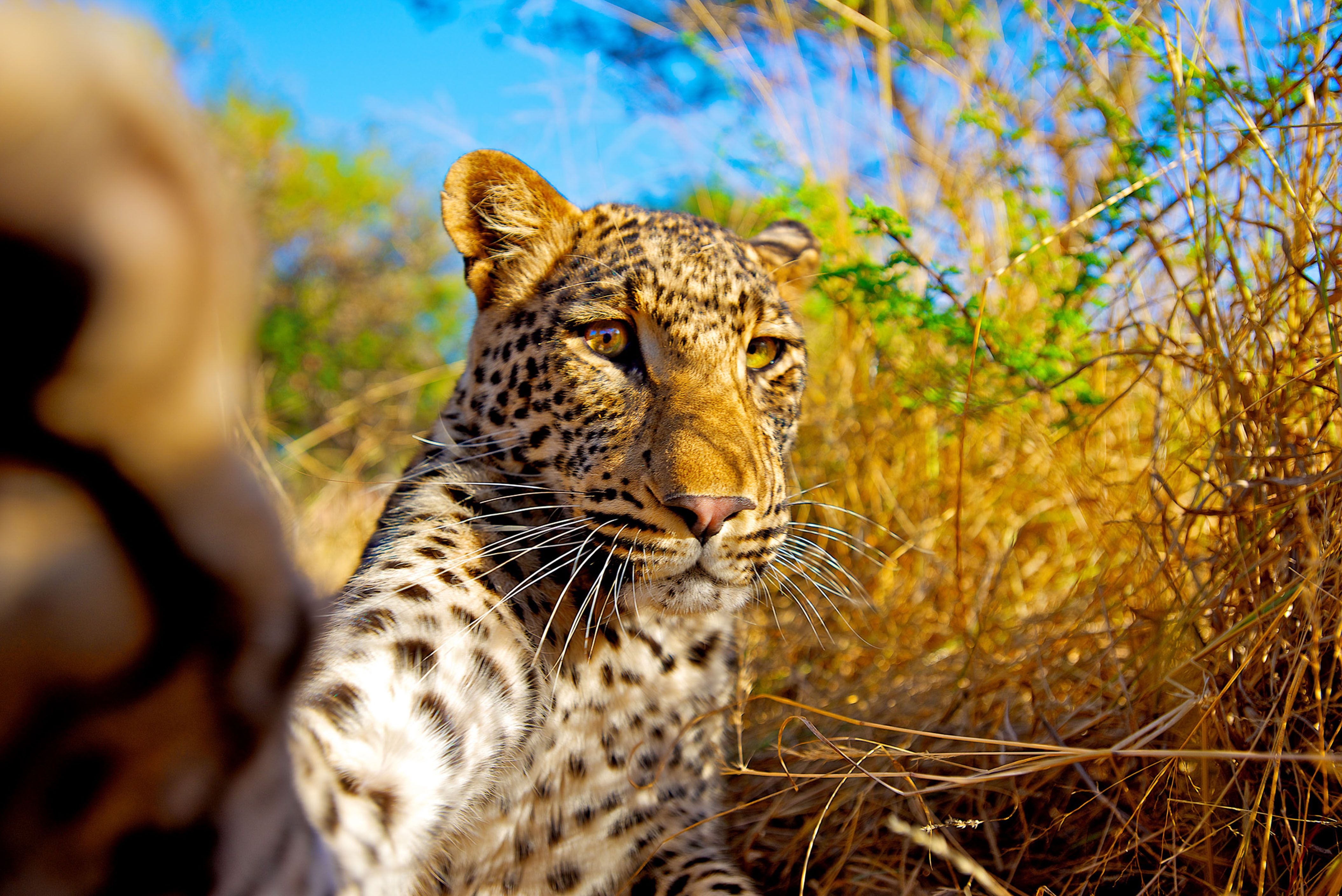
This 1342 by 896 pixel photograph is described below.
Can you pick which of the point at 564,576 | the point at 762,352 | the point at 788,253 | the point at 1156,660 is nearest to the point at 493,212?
the point at 762,352

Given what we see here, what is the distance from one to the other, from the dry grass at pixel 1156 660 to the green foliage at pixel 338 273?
9.03m

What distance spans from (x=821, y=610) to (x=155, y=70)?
3567 millimetres

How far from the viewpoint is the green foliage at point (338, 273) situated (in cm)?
1140

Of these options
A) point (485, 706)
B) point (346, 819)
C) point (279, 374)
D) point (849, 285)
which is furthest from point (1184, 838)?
point (279, 374)

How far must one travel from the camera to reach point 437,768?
1.83 meters

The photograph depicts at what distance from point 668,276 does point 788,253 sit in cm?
83

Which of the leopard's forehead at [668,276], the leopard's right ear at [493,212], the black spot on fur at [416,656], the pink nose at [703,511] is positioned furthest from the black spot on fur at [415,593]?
the leopard's right ear at [493,212]

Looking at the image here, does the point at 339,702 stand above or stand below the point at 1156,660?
below

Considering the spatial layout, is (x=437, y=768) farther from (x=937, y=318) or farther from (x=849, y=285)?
(x=849, y=285)

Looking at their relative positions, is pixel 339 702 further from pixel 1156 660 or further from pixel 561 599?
pixel 1156 660

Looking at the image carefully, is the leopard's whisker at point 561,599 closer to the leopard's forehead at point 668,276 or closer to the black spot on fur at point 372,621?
the black spot on fur at point 372,621

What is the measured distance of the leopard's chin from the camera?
2078 millimetres

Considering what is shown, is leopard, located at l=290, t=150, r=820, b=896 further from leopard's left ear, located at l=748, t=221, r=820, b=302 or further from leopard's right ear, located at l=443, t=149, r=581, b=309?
leopard's left ear, located at l=748, t=221, r=820, b=302

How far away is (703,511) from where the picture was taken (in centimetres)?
199
